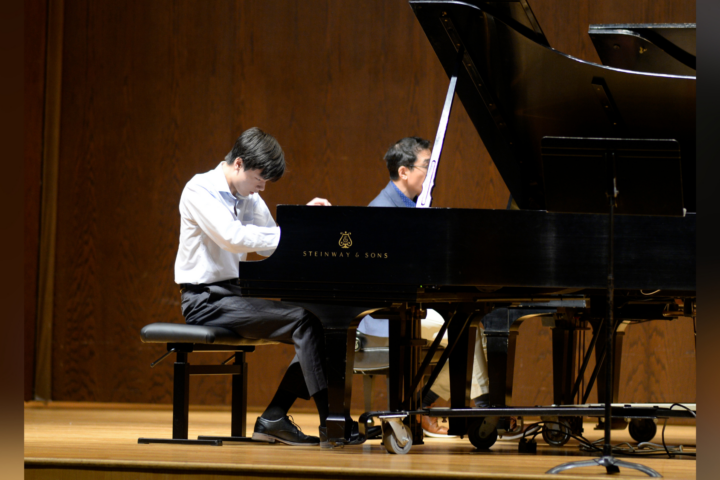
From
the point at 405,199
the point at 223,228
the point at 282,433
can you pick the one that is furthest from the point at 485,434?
the point at 405,199

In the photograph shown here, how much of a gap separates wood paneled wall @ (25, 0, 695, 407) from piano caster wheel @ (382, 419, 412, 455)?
2.63 m

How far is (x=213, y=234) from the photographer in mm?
2930

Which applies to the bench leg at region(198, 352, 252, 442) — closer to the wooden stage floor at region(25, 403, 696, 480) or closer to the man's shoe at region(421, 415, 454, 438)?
the wooden stage floor at region(25, 403, 696, 480)

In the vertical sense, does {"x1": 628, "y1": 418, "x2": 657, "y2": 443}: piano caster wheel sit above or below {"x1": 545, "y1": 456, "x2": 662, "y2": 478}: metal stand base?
below

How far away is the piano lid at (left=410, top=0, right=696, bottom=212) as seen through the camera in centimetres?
270

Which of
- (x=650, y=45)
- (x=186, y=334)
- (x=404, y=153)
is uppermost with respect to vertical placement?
(x=650, y=45)

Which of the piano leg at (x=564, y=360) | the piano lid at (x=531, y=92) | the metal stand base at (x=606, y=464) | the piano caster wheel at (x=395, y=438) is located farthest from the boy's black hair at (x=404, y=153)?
the metal stand base at (x=606, y=464)

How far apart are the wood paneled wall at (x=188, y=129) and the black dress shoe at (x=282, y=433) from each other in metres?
2.20

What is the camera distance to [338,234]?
8.18 ft

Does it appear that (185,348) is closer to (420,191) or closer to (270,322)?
(270,322)

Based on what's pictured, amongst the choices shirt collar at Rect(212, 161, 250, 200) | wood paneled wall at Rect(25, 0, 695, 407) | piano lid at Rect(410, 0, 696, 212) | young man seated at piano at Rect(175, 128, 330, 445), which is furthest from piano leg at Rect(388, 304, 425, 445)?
wood paneled wall at Rect(25, 0, 695, 407)

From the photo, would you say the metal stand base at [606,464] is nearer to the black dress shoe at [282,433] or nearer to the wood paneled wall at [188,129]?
the black dress shoe at [282,433]

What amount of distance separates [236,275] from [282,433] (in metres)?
0.62
